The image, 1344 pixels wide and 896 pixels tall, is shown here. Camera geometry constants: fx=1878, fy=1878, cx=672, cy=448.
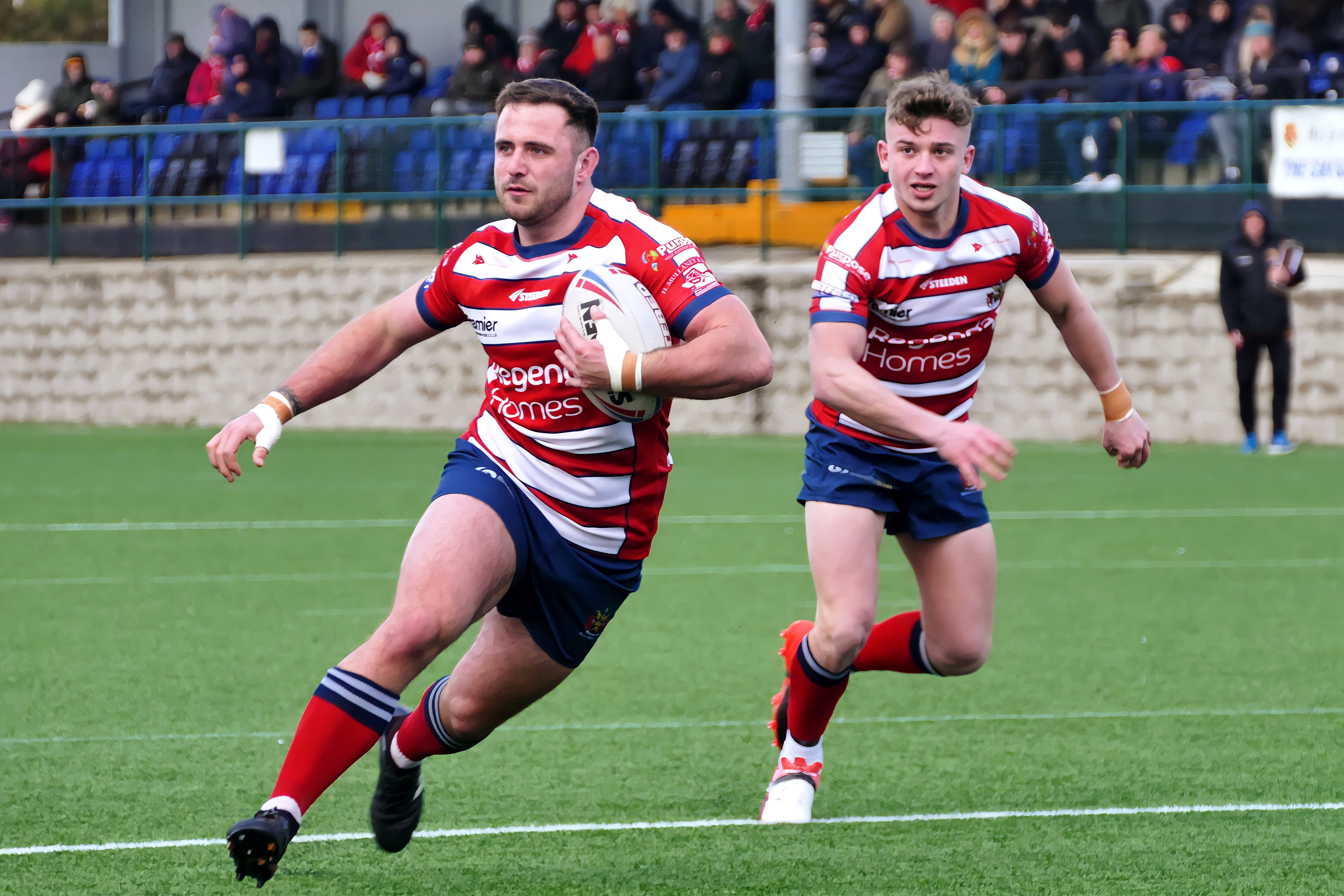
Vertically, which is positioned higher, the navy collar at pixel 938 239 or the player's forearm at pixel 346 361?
the navy collar at pixel 938 239

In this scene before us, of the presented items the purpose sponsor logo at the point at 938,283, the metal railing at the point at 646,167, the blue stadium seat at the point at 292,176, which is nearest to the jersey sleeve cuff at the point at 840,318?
the purpose sponsor logo at the point at 938,283

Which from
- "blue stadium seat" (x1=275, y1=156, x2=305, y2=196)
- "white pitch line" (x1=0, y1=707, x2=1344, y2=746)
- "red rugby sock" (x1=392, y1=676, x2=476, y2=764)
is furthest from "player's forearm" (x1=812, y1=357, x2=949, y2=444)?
"blue stadium seat" (x1=275, y1=156, x2=305, y2=196)

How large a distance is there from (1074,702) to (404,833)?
3.14 meters

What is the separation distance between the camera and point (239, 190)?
2111cm

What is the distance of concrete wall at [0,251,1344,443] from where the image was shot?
17.8 m

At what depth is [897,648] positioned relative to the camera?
6.05 metres

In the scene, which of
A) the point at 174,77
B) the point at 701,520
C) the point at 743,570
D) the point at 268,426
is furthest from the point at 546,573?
the point at 174,77

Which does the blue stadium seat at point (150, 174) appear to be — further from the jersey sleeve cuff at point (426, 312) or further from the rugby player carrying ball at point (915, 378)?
the jersey sleeve cuff at point (426, 312)

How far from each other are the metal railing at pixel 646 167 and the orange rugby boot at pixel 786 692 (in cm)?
1230

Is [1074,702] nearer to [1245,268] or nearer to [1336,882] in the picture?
[1336,882]

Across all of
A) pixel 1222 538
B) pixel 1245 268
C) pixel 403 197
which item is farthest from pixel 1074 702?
pixel 403 197

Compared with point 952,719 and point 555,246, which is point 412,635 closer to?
point 555,246

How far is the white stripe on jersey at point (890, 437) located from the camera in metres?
5.71

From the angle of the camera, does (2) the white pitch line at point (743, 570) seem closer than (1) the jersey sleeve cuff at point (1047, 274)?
No
